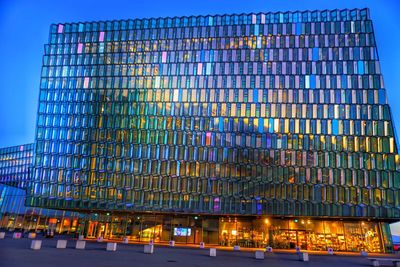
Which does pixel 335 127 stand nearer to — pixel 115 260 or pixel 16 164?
pixel 115 260

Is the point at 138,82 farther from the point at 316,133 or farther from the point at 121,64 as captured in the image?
the point at 316,133

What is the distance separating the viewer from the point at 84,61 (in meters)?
76.6

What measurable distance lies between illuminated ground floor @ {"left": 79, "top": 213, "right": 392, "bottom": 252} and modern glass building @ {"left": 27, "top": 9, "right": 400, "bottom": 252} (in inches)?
8.1

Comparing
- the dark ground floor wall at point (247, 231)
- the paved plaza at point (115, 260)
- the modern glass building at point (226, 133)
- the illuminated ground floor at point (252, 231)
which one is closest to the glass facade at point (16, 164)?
the modern glass building at point (226, 133)

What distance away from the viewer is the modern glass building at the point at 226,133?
64625 mm

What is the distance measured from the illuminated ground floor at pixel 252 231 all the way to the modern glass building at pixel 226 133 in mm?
206

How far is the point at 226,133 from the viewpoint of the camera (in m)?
68.9

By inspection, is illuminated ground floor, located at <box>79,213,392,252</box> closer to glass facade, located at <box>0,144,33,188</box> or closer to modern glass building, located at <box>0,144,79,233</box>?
modern glass building, located at <box>0,144,79,233</box>

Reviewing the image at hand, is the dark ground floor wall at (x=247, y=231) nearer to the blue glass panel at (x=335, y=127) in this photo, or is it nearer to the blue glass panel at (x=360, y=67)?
the blue glass panel at (x=335, y=127)

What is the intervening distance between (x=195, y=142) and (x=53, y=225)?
46001mm

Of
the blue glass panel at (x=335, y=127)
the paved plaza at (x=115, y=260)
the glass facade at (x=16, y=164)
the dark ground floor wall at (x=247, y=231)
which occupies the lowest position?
the paved plaza at (x=115, y=260)

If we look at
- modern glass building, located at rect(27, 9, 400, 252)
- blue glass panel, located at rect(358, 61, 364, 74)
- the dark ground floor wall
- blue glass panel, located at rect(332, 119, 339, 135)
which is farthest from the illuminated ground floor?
blue glass panel, located at rect(358, 61, 364, 74)

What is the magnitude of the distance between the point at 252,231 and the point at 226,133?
15.9m

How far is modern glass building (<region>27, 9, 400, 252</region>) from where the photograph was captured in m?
64.6
